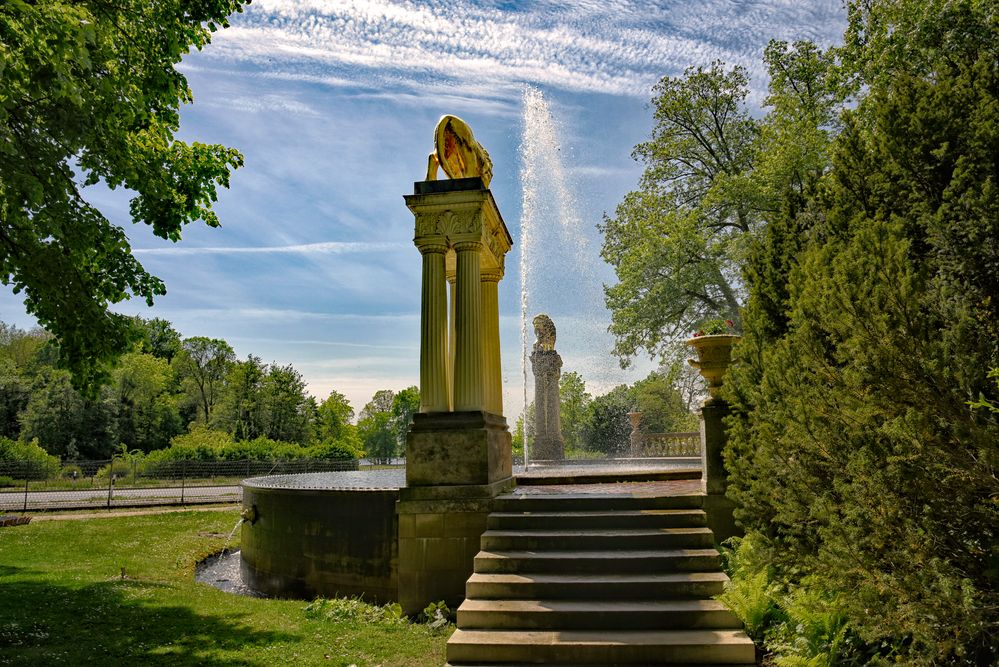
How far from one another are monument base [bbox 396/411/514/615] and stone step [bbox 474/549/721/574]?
0.99 m

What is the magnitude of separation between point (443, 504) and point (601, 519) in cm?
193

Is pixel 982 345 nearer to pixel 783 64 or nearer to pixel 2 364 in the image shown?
pixel 783 64

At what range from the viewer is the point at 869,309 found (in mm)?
3793

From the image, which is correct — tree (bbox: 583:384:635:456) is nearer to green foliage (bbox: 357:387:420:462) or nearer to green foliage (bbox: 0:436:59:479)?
green foliage (bbox: 0:436:59:479)

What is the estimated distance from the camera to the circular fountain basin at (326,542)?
8148 millimetres

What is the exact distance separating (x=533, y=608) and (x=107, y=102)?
691 cm

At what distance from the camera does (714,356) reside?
7.68 meters

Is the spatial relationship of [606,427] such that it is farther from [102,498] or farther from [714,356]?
[714,356]

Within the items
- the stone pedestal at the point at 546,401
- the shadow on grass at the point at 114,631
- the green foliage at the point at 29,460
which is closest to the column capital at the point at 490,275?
the shadow on grass at the point at 114,631

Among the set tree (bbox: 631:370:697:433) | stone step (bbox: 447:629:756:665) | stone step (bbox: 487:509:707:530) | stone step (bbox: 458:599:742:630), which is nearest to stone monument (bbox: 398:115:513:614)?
stone step (bbox: 487:509:707:530)

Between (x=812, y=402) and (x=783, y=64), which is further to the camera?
(x=783, y=64)

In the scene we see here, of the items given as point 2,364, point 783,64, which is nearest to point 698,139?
point 783,64

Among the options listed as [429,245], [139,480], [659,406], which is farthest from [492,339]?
[659,406]

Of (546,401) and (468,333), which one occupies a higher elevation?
(468,333)
